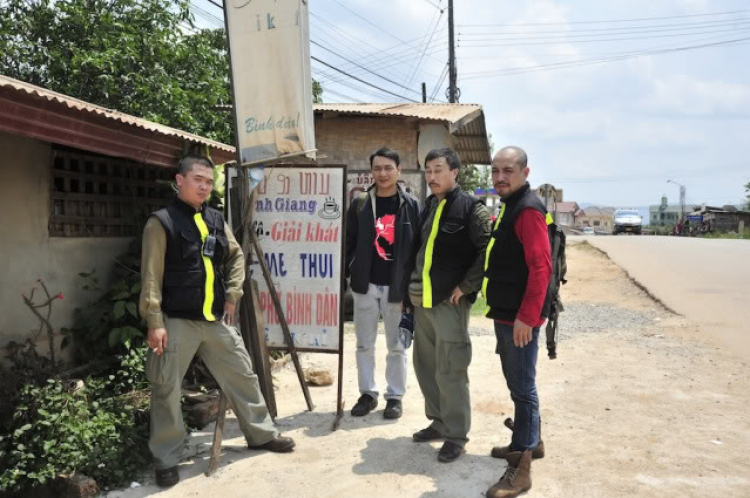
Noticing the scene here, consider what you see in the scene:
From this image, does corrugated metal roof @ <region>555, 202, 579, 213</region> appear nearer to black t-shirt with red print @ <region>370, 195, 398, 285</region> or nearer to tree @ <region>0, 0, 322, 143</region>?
tree @ <region>0, 0, 322, 143</region>

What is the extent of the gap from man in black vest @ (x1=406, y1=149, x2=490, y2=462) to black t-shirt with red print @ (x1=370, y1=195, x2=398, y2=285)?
0.56m

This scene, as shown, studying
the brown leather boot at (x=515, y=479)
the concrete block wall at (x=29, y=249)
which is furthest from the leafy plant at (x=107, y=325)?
the brown leather boot at (x=515, y=479)

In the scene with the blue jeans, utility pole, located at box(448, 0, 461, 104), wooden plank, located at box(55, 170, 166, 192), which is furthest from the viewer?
utility pole, located at box(448, 0, 461, 104)

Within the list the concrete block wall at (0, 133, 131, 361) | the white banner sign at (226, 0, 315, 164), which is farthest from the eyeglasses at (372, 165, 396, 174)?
the concrete block wall at (0, 133, 131, 361)

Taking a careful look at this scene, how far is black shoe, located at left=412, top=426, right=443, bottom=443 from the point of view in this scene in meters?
4.12

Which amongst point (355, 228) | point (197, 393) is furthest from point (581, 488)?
point (197, 393)

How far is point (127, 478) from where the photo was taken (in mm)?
3607

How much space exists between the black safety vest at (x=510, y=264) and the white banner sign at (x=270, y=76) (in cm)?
171

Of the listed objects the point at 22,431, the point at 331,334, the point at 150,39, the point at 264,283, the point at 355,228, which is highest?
the point at 150,39

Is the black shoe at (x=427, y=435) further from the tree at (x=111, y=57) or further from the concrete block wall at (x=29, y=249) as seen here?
the tree at (x=111, y=57)

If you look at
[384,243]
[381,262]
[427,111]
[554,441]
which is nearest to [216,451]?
[381,262]

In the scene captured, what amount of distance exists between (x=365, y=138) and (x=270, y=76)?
5347 mm

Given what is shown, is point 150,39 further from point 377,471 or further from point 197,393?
point 377,471

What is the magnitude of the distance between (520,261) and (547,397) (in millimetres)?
2292
